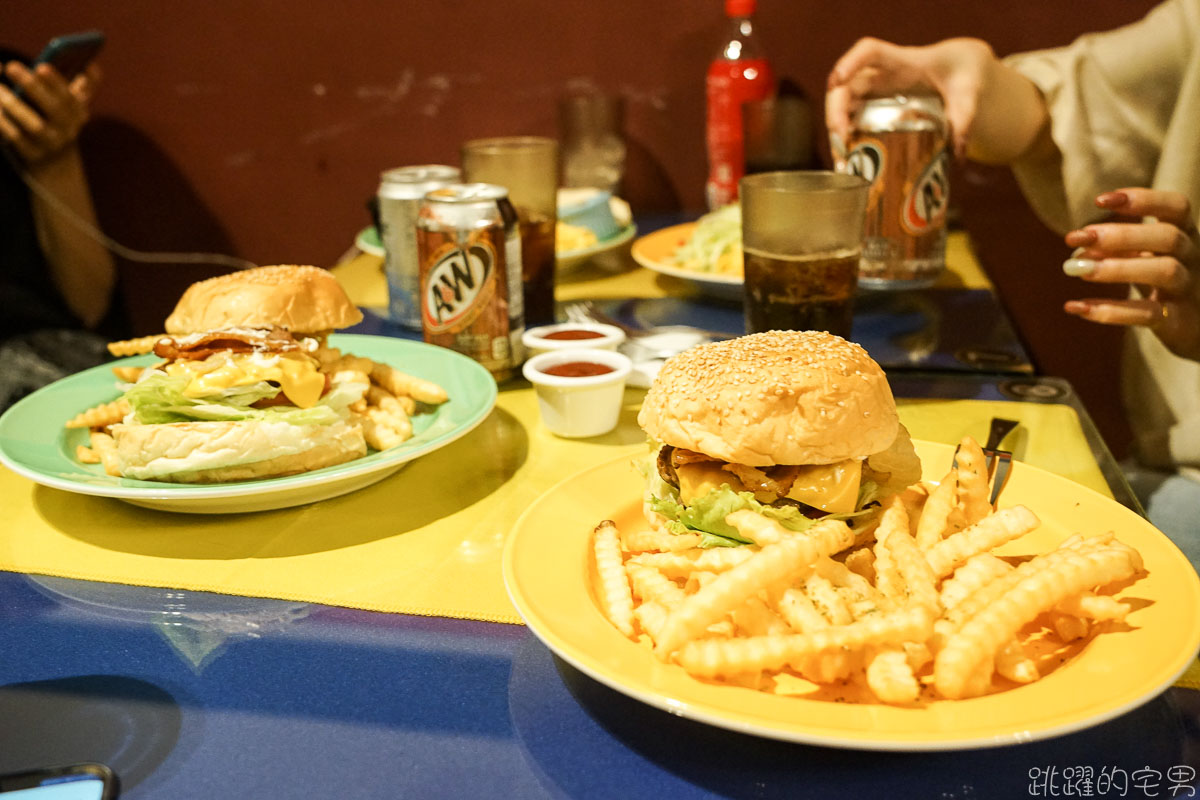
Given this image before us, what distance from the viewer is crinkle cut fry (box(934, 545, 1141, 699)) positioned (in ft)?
2.81

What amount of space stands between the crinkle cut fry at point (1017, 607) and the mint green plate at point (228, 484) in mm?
862

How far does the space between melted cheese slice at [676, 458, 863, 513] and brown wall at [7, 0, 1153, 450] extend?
280 cm

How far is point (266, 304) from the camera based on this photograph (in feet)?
5.44

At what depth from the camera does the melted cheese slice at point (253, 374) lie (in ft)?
4.83

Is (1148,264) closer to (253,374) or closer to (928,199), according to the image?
(928,199)

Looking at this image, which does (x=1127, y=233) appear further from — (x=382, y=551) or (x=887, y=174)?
(x=382, y=551)

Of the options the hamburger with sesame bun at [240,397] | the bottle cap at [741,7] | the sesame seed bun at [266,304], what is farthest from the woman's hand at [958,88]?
the hamburger with sesame bun at [240,397]

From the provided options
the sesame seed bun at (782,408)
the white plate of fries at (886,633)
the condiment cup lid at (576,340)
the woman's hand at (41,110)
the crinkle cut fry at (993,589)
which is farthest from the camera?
the woman's hand at (41,110)

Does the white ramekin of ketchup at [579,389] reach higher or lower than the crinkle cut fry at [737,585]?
lower

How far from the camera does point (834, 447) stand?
121 centimetres

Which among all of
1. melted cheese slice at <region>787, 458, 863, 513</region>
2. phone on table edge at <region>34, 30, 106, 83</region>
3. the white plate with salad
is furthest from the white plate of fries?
phone on table edge at <region>34, 30, 106, 83</region>

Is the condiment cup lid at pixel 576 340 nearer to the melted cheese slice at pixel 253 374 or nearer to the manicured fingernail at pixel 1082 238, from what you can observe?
the melted cheese slice at pixel 253 374

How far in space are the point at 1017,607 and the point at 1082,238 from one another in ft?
3.53

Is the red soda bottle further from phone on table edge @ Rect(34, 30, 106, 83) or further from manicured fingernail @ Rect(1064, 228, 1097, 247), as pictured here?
phone on table edge @ Rect(34, 30, 106, 83)
